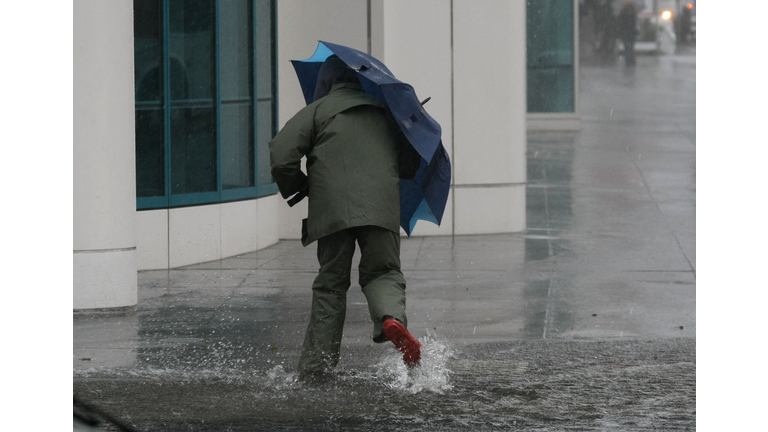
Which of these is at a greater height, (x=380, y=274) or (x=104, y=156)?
(x=104, y=156)

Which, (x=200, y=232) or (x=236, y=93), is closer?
(x=200, y=232)

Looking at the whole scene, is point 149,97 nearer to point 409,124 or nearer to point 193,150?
point 193,150

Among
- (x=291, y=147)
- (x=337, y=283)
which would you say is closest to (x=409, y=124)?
(x=291, y=147)

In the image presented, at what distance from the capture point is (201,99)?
9977 mm

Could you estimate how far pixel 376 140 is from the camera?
19.6 feet

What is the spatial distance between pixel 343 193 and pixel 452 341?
1632 millimetres

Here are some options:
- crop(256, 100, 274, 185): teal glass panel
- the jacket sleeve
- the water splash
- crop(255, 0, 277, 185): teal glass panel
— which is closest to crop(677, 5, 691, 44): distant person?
crop(255, 0, 277, 185): teal glass panel

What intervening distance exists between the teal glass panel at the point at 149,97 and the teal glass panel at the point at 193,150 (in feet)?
0.49

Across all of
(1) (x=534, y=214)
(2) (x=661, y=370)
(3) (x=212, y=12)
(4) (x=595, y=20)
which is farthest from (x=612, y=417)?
(4) (x=595, y=20)

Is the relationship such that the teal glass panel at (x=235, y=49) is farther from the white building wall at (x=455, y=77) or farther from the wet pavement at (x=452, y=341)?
the wet pavement at (x=452, y=341)

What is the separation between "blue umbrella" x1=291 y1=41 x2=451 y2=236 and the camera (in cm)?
593

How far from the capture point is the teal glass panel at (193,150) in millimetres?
9797

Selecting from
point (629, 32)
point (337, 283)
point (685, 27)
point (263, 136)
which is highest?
point (685, 27)

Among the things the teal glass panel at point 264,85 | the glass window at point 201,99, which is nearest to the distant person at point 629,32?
the teal glass panel at point 264,85
